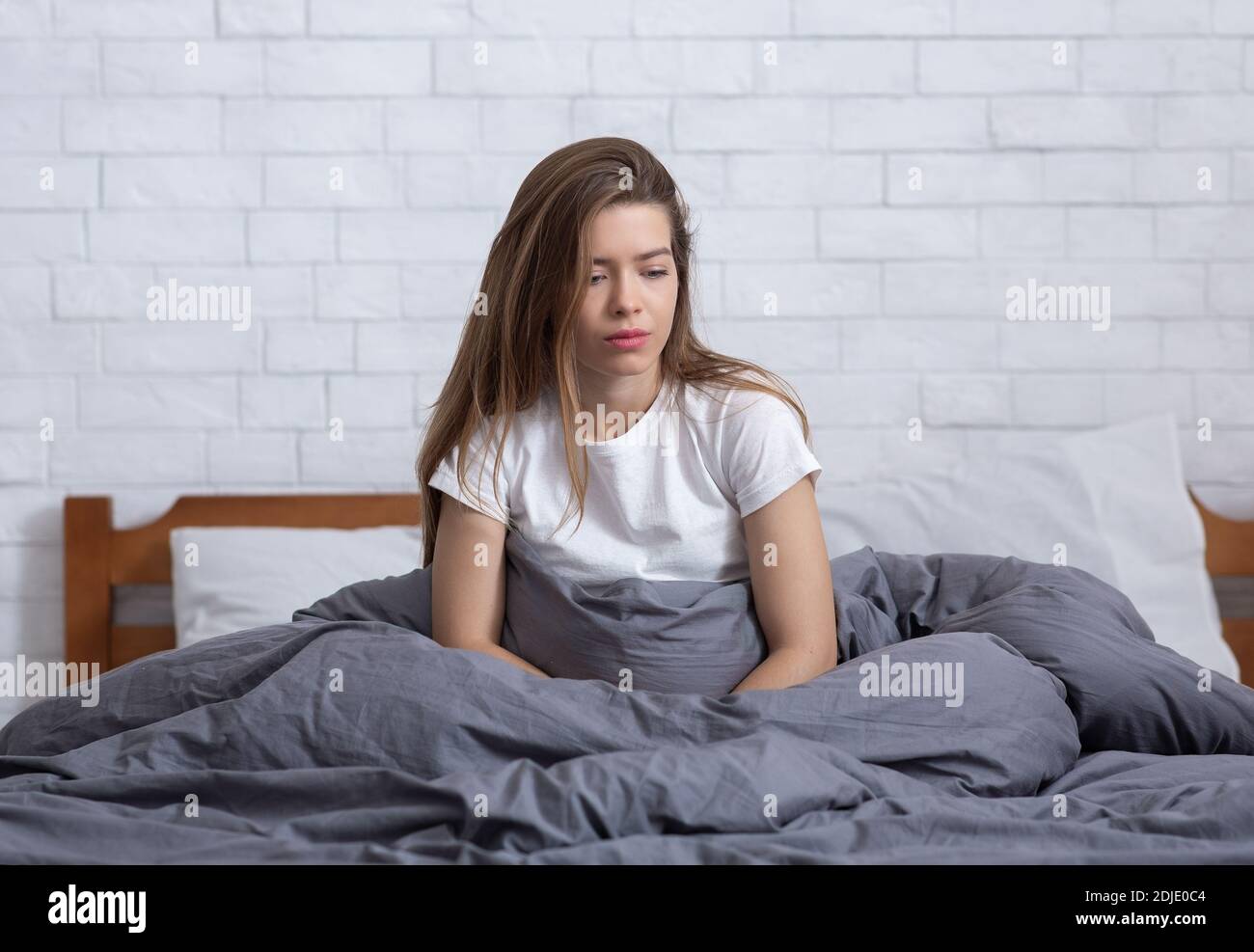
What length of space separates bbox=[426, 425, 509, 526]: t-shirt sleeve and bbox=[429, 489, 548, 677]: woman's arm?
10 mm

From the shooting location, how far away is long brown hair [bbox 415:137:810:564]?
4.34 feet

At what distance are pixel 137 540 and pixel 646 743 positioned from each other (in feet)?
4.33

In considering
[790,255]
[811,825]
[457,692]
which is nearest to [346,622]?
[457,692]

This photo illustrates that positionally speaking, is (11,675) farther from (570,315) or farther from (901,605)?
(901,605)

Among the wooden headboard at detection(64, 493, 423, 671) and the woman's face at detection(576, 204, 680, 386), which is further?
the wooden headboard at detection(64, 493, 423, 671)

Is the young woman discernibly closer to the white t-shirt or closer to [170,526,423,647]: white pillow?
the white t-shirt

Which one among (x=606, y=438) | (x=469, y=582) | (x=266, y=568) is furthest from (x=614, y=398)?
(x=266, y=568)

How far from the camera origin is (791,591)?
4.17 feet

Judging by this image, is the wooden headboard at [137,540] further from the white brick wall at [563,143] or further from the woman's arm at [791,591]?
the woman's arm at [791,591]

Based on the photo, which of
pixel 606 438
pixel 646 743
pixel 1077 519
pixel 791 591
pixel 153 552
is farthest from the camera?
pixel 153 552

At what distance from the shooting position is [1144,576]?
5.98 feet

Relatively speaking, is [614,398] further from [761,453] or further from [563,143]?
[563,143]

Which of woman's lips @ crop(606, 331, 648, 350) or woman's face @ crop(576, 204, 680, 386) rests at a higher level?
woman's face @ crop(576, 204, 680, 386)

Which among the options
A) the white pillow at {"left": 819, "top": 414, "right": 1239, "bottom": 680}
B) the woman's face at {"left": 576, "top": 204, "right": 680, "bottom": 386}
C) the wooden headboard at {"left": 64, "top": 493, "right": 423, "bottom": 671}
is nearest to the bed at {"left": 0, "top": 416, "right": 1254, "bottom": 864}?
the woman's face at {"left": 576, "top": 204, "right": 680, "bottom": 386}
